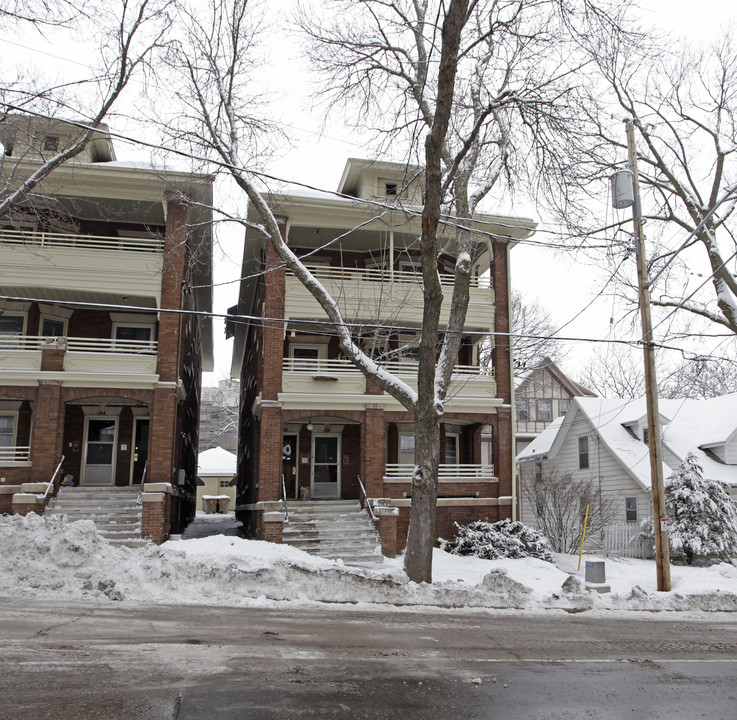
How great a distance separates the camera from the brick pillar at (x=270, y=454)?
1958 cm

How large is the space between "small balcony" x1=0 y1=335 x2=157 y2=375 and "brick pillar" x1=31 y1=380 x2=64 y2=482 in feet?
2.23

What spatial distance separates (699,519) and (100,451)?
18.5m

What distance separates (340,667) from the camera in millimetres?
6691

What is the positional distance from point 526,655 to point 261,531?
1253 centimetres

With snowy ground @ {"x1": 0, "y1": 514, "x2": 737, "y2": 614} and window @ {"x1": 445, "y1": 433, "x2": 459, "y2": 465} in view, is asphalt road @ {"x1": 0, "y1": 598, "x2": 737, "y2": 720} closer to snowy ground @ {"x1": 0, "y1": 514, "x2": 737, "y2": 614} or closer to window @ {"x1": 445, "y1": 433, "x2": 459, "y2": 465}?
snowy ground @ {"x1": 0, "y1": 514, "x2": 737, "y2": 614}

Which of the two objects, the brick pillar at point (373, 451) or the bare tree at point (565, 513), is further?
the bare tree at point (565, 513)

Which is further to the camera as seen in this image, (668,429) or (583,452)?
(583,452)

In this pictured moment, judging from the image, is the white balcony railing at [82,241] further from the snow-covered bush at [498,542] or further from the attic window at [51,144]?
the snow-covered bush at [498,542]

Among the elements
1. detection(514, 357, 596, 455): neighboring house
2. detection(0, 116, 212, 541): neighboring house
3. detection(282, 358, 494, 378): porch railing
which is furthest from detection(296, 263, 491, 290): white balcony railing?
detection(514, 357, 596, 455): neighboring house

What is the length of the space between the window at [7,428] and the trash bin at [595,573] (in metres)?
17.2

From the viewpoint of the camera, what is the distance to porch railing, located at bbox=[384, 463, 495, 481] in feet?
69.1

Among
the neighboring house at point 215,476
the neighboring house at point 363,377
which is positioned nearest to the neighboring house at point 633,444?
the neighboring house at point 363,377

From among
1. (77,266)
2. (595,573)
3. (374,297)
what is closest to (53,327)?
(77,266)

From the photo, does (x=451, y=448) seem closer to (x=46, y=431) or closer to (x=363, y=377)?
(x=363, y=377)
